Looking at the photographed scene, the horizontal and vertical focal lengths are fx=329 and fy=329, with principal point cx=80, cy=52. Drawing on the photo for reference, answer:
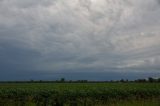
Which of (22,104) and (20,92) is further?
(20,92)

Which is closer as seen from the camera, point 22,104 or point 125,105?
point 22,104

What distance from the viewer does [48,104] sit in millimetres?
13188

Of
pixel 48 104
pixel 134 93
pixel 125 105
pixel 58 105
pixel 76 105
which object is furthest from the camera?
pixel 134 93

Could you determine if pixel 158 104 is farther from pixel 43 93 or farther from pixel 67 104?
pixel 43 93

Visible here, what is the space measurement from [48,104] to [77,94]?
2379cm

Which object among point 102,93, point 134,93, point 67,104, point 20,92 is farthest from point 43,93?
point 67,104

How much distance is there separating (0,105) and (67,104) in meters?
2.92

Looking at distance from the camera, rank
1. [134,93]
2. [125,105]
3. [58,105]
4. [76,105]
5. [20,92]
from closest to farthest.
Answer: [58,105] < [76,105] < [125,105] < [20,92] < [134,93]

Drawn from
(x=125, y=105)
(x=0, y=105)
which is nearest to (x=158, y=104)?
(x=125, y=105)

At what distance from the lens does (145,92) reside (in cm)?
4366

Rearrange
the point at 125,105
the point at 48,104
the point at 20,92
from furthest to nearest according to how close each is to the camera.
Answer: the point at 20,92, the point at 125,105, the point at 48,104

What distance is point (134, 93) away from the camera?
4300 centimetres

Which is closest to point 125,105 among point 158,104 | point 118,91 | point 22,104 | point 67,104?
point 158,104

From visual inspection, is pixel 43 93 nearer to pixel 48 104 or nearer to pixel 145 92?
pixel 145 92
